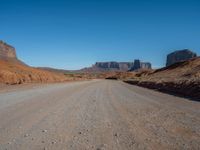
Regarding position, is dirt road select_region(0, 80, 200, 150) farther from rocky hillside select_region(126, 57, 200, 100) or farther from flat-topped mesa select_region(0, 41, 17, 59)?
flat-topped mesa select_region(0, 41, 17, 59)

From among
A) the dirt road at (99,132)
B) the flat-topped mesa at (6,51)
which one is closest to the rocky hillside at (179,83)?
the dirt road at (99,132)

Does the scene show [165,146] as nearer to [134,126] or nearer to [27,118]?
[134,126]

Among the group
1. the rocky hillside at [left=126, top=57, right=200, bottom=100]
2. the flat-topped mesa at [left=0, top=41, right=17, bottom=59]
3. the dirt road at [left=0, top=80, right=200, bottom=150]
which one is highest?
the flat-topped mesa at [left=0, top=41, right=17, bottom=59]

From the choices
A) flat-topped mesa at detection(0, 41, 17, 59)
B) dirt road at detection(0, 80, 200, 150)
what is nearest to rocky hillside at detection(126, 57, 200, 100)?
dirt road at detection(0, 80, 200, 150)

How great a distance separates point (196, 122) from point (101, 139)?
13.1 feet

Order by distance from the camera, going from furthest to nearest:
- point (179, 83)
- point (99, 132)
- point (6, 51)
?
point (6, 51) → point (179, 83) → point (99, 132)

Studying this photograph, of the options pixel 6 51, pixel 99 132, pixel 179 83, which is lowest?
pixel 99 132

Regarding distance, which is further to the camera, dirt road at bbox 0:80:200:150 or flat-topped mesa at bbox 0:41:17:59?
flat-topped mesa at bbox 0:41:17:59

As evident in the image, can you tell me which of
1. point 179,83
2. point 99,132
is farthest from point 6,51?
point 99,132

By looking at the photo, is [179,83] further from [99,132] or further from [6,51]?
[6,51]

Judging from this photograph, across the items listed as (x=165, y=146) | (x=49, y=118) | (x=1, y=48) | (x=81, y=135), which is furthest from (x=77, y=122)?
(x=1, y=48)

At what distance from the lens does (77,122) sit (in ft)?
30.4

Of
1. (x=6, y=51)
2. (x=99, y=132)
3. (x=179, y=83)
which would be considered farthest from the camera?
(x=6, y=51)

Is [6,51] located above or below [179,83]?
above
